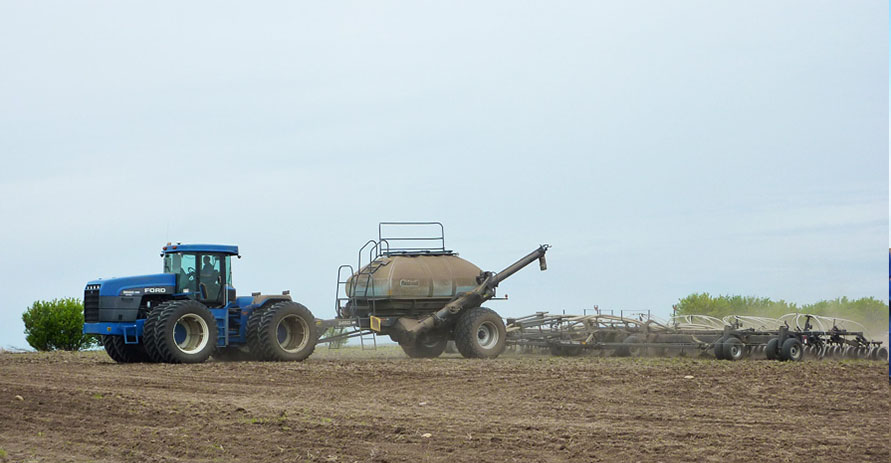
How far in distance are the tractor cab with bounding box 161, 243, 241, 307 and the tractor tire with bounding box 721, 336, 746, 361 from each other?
10465 millimetres

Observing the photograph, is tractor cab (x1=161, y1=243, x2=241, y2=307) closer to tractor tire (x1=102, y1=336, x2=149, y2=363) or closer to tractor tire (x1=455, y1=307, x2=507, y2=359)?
tractor tire (x1=102, y1=336, x2=149, y2=363)

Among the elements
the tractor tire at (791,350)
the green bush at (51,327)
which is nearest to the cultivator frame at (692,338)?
the tractor tire at (791,350)

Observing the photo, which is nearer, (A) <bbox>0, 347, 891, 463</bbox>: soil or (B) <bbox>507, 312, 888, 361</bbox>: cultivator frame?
(A) <bbox>0, 347, 891, 463</bbox>: soil

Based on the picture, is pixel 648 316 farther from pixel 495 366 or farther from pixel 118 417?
pixel 118 417

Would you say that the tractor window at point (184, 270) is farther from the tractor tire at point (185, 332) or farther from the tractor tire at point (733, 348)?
the tractor tire at point (733, 348)

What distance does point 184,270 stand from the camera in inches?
739

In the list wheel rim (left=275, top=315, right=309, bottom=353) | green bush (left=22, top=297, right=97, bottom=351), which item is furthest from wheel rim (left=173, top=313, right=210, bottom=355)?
green bush (left=22, top=297, right=97, bottom=351)

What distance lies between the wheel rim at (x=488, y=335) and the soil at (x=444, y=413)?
3.52 metres

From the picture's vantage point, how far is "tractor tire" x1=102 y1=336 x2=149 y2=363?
A: 735 inches

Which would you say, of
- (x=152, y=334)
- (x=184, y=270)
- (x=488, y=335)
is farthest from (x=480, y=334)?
(x=152, y=334)

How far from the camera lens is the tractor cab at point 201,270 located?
1872cm

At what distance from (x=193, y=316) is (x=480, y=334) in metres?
6.64

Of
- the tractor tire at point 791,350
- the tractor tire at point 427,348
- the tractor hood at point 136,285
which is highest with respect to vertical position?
the tractor hood at point 136,285

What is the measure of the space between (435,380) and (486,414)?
3733 millimetres
